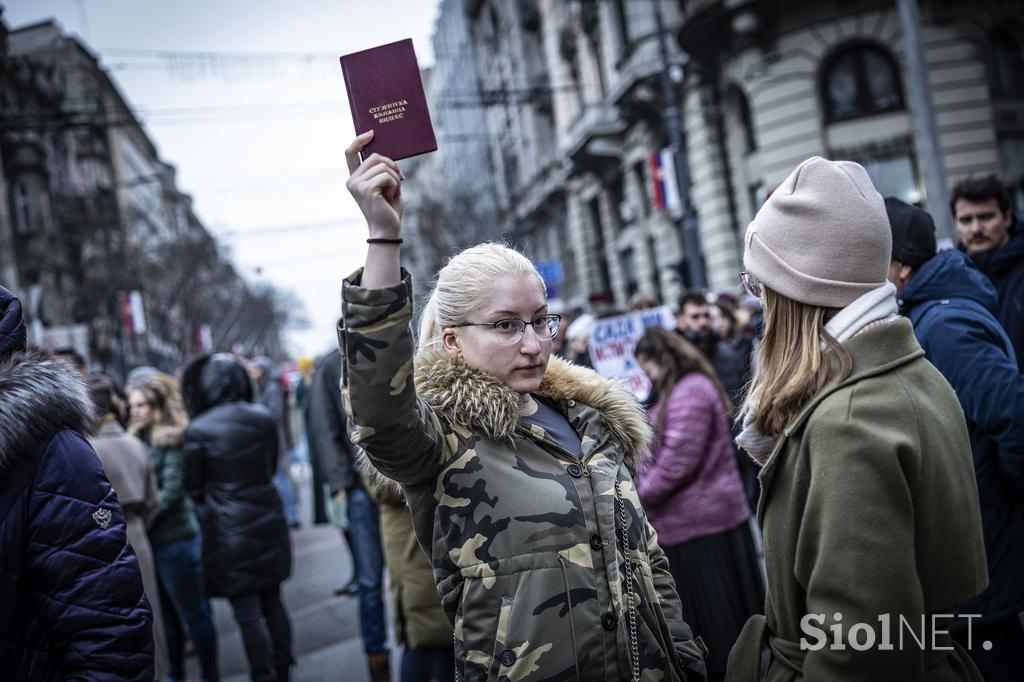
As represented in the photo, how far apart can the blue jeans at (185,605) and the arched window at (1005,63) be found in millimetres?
18908

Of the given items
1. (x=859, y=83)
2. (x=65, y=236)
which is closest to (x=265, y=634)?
(x=859, y=83)

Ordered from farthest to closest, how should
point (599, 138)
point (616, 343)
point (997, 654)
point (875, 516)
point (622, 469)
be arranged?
point (599, 138) < point (616, 343) < point (997, 654) < point (622, 469) < point (875, 516)

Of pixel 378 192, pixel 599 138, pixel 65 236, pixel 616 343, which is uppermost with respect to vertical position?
pixel 65 236

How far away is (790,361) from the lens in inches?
73.2

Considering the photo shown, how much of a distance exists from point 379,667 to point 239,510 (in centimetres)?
135

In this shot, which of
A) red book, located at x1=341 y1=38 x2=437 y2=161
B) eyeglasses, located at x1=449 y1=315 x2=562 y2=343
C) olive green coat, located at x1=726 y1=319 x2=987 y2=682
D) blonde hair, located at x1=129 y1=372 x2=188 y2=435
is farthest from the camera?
blonde hair, located at x1=129 y1=372 x2=188 y2=435

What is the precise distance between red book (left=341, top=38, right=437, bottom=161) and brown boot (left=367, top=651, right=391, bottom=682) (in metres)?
4.23

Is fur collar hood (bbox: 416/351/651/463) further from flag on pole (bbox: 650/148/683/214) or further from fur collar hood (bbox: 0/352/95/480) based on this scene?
flag on pole (bbox: 650/148/683/214)

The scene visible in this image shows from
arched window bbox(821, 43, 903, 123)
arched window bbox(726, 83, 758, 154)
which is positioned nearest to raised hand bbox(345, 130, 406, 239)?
arched window bbox(821, 43, 903, 123)

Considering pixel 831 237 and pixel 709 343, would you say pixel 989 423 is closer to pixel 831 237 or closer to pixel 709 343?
pixel 831 237

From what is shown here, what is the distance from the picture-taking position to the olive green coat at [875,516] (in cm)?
160

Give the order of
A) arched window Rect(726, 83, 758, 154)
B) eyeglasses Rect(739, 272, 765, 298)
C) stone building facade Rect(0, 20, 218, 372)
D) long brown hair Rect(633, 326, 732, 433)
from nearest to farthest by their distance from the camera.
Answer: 1. eyeglasses Rect(739, 272, 765, 298)
2. long brown hair Rect(633, 326, 732, 433)
3. arched window Rect(726, 83, 758, 154)
4. stone building facade Rect(0, 20, 218, 372)

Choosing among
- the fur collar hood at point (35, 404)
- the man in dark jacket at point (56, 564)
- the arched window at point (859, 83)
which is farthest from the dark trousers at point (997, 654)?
the arched window at point (859, 83)

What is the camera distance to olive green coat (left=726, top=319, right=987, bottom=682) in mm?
1599
